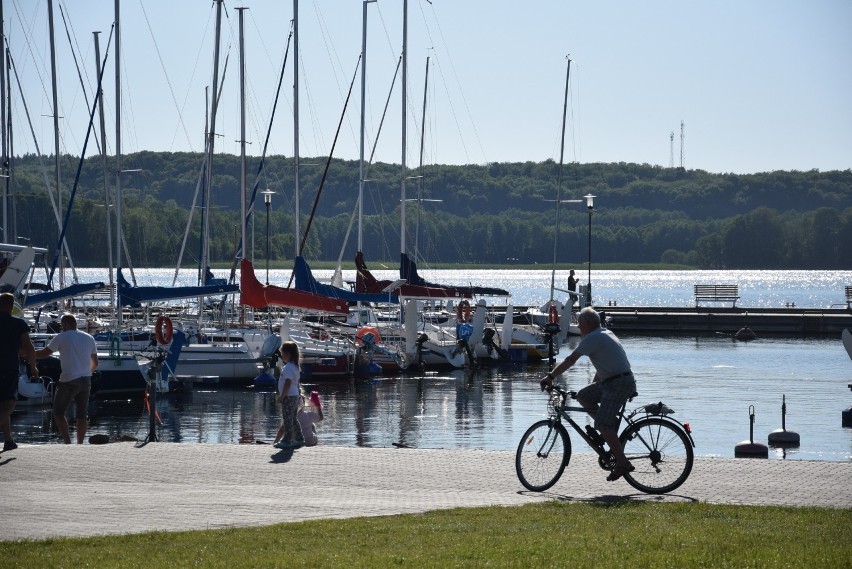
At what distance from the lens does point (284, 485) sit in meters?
13.5

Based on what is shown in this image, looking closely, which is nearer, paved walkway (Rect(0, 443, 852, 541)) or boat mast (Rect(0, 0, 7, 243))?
paved walkway (Rect(0, 443, 852, 541))

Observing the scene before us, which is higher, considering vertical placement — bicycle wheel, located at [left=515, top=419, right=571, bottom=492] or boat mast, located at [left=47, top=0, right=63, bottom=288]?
boat mast, located at [left=47, top=0, right=63, bottom=288]

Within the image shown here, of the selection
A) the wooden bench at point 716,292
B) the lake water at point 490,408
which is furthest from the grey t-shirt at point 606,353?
the wooden bench at point 716,292

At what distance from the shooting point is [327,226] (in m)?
159

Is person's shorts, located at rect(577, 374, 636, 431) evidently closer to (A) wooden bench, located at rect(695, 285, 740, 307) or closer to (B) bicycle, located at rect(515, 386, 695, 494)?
(B) bicycle, located at rect(515, 386, 695, 494)

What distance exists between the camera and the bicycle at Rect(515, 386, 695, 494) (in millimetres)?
13109

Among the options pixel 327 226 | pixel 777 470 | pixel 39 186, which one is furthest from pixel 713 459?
pixel 327 226

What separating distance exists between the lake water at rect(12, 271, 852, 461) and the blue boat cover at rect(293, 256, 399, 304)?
374cm

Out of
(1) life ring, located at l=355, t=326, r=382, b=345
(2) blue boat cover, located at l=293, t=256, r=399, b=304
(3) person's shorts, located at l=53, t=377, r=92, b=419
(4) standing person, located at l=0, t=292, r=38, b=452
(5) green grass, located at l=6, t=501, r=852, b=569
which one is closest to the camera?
(5) green grass, located at l=6, t=501, r=852, b=569

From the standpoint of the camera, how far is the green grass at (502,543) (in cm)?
916

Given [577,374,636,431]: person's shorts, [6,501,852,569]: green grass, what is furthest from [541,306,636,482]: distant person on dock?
[6,501,852,569]: green grass

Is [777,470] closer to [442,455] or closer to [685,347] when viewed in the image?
[442,455]

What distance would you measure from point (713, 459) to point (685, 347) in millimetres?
43042

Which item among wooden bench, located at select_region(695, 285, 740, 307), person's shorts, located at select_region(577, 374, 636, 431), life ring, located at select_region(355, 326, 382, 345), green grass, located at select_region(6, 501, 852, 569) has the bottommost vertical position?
life ring, located at select_region(355, 326, 382, 345)
